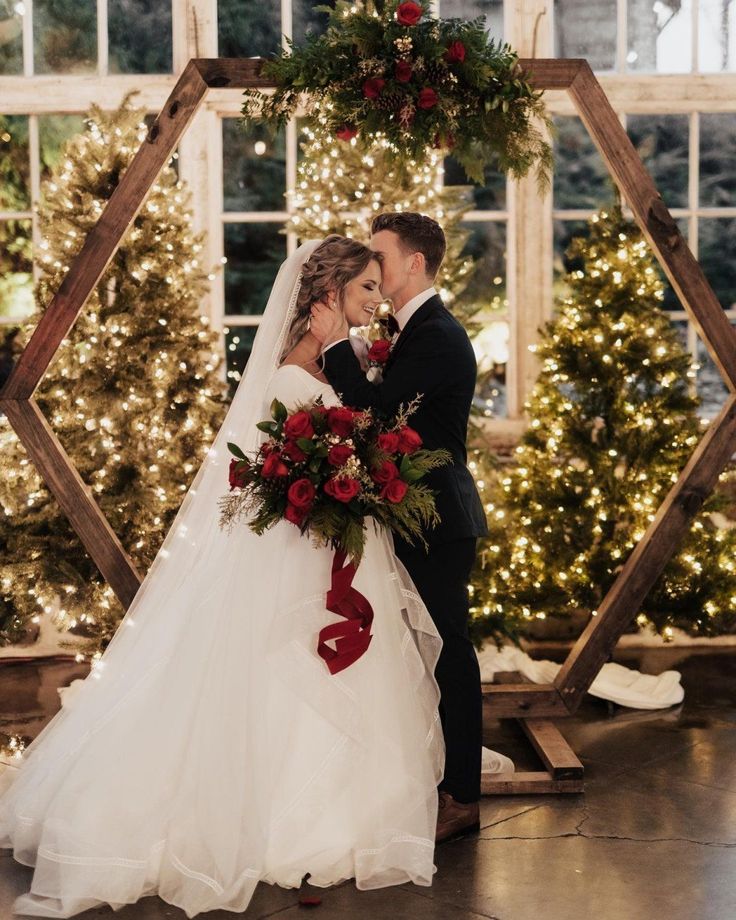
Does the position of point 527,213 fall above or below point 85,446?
above

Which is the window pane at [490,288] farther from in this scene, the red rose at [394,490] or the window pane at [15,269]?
the red rose at [394,490]

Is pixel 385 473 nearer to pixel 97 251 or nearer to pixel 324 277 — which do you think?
pixel 324 277

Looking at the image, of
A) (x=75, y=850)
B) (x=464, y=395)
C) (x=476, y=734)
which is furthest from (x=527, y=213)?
(x=75, y=850)

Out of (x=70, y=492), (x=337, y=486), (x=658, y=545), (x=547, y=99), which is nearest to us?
(x=337, y=486)

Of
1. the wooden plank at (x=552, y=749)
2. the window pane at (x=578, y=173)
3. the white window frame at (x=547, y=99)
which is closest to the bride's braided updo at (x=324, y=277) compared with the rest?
the wooden plank at (x=552, y=749)

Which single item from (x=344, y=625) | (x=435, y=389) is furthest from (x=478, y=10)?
(x=344, y=625)

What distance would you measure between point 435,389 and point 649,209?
125 cm

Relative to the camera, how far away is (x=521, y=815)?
4.00 metres

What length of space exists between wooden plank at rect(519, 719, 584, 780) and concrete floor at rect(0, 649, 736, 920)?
76 mm

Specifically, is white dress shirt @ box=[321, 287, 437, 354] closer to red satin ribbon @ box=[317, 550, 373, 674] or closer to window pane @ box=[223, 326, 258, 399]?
red satin ribbon @ box=[317, 550, 373, 674]

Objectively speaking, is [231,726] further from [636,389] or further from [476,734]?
[636,389]

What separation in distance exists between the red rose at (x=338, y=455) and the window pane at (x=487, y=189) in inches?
139

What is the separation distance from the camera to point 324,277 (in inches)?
150

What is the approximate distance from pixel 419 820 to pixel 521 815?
67 cm
